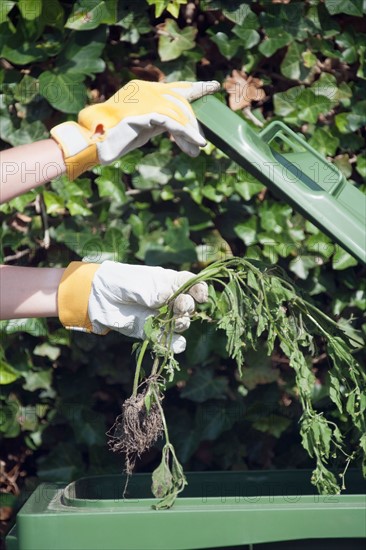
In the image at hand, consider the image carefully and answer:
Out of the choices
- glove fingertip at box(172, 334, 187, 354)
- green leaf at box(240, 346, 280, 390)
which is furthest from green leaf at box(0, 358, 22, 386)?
glove fingertip at box(172, 334, 187, 354)

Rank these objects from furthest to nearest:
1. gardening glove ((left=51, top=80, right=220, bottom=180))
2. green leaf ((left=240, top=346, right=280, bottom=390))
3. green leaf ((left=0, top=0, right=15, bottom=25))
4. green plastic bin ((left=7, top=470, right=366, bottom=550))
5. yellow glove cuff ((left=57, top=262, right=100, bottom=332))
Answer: green leaf ((left=240, top=346, right=280, bottom=390)), green leaf ((left=0, top=0, right=15, bottom=25)), yellow glove cuff ((left=57, top=262, right=100, bottom=332)), gardening glove ((left=51, top=80, right=220, bottom=180)), green plastic bin ((left=7, top=470, right=366, bottom=550))

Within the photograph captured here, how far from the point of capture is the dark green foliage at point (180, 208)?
2551 millimetres

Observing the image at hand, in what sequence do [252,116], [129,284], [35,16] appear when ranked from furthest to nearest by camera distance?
1. [252,116]
2. [35,16]
3. [129,284]

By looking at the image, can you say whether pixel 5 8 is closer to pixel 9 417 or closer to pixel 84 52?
pixel 84 52

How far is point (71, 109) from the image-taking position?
98.5 inches

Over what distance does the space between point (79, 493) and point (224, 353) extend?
2.43 ft

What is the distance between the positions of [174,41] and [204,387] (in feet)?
3.40

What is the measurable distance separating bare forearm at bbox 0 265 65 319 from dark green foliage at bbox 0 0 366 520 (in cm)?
65

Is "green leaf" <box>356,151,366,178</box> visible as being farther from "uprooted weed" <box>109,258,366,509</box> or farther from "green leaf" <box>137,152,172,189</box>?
"uprooted weed" <box>109,258,366,509</box>

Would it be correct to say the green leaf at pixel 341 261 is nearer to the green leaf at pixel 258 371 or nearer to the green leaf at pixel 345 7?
the green leaf at pixel 258 371

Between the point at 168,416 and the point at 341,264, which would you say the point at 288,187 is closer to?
the point at 341,264

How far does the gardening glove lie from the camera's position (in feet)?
5.70

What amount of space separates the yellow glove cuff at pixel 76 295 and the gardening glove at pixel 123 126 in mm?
209

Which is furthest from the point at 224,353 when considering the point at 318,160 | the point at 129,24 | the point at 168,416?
the point at 129,24
